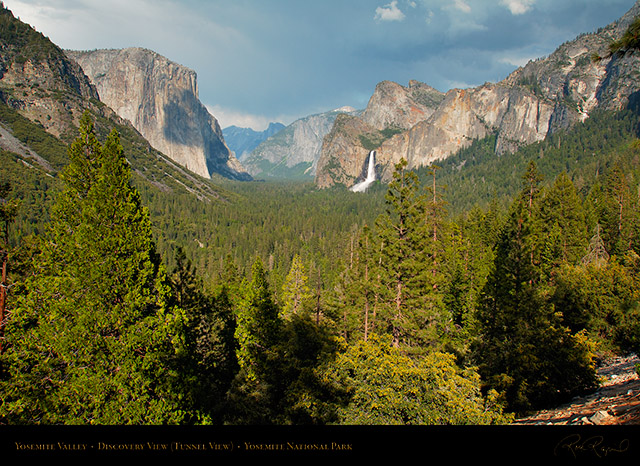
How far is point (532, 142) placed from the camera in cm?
18112

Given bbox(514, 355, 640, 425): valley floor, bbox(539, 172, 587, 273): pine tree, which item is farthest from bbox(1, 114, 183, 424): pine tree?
bbox(539, 172, 587, 273): pine tree

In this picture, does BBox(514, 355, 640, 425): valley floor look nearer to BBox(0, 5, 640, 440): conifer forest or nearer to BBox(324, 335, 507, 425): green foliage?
BBox(0, 5, 640, 440): conifer forest

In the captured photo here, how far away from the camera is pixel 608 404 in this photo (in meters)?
8.08

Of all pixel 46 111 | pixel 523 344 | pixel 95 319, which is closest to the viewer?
pixel 95 319

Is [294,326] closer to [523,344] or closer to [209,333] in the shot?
[209,333]

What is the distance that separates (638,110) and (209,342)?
201 metres

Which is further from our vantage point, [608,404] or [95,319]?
[95,319]

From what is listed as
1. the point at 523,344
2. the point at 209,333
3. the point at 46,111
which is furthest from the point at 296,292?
the point at 46,111
